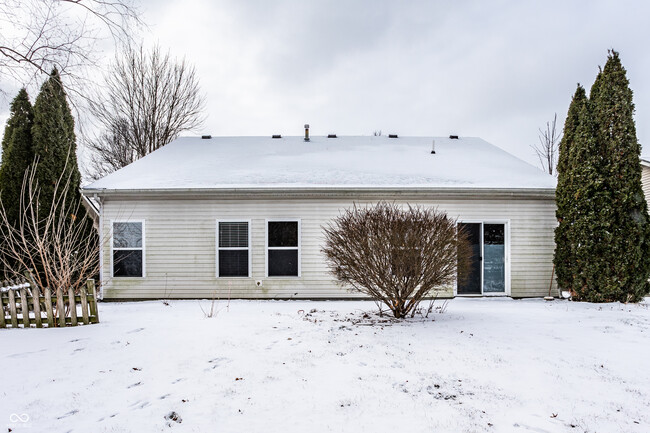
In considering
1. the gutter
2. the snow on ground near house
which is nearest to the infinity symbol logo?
the snow on ground near house

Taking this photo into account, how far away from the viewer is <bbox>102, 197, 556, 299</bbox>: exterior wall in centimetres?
952

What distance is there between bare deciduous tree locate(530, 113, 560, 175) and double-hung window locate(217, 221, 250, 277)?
22724 millimetres

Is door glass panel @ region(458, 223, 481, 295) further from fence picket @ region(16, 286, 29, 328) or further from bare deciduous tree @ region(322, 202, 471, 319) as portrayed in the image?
fence picket @ region(16, 286, 29, 328)

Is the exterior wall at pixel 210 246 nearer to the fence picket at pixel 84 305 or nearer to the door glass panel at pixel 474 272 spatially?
the door glass panel at pixel 474 272

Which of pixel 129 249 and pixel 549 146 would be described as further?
pixel 549 146

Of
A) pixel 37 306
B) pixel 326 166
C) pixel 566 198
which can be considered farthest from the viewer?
pixel 326 166

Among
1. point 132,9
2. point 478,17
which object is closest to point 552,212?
point 478,17

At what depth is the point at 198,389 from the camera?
3.57m

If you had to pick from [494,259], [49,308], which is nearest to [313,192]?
[494,259]

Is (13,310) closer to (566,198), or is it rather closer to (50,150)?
(50,150)

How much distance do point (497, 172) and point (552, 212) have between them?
5.75 ft

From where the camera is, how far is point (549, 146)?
981 inches

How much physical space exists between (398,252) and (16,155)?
437 inches

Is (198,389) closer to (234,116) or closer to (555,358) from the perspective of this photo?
(555,358)
